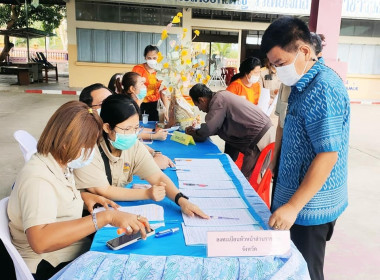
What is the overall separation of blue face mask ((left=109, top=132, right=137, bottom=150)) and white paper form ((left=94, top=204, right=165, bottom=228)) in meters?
0.27

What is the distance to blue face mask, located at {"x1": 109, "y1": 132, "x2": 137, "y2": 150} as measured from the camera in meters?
1.47

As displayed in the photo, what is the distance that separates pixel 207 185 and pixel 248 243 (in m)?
0.64

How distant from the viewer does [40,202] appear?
100 cm

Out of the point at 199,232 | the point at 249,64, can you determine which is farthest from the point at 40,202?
the point at 249,64

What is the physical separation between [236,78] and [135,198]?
2307mm

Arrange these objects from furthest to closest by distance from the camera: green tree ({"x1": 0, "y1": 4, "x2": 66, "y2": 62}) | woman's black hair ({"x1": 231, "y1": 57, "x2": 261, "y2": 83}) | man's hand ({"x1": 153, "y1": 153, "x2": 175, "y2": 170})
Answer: green tree ({"x1": 0, "y1": 4, "x2": 66, "y2": 62})
woman's black hair ({"x1": 231, "y1": 57, "x2": 261, "y2": 83})
man's hand ({"x1": 153, "y1": 153, "x2": 175, "y2": 170})

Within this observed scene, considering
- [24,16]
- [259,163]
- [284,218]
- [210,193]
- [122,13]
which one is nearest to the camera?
[284,218]

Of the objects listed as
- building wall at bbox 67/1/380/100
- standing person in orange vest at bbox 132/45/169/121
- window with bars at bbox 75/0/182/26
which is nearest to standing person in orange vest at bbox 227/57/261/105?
standing person in orange vest at bbox 132/45/169/121

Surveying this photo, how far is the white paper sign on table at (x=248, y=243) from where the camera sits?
0.98 metres

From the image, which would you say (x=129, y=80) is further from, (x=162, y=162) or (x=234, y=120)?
(x=162, y=162)

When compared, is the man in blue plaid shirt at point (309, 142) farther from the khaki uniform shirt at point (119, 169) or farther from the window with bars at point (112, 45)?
the window with bars at point (112, 45)

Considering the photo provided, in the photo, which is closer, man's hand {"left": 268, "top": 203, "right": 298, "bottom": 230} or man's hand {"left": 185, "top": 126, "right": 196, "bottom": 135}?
man's hand {"left": 268, "top": 203, "right": 298, "bottom": 230}

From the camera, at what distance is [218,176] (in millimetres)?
1752

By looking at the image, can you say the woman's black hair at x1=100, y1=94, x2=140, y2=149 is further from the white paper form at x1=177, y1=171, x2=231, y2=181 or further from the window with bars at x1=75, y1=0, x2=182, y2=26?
the window with bars at x1=75, y1=0, x2=182, y2=26
